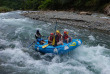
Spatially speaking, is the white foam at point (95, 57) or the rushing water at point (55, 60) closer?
the rushing water at point (55, 60)

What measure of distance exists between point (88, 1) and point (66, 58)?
55.4ft

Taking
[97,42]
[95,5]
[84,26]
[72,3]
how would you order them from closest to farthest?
[97,42], [84,26], [95,5], [72,3]

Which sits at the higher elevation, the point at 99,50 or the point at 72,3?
the point at 72,3

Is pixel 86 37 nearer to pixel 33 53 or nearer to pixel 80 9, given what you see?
pixel 33 53

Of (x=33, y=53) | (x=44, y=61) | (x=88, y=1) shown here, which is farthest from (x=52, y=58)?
(x=88, y=1)

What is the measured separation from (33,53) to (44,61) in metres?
1.04

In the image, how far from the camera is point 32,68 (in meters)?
5.09

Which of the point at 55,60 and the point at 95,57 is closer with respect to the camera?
the point at 55,60

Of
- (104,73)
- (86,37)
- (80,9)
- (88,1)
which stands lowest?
(104,73)

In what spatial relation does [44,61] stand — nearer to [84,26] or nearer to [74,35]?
[74,35]

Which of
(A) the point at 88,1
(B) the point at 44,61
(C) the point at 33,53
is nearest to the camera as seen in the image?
(B) the point at 44,61

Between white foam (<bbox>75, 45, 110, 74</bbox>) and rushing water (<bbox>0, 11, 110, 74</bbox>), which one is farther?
white foam (<bbox>75, 45, 110, 74</bbox>)

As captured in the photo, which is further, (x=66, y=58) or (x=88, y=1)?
(x=88, y=1)

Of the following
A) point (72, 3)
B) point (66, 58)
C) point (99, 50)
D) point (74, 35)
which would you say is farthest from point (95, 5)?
point (66, 58)
